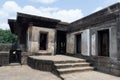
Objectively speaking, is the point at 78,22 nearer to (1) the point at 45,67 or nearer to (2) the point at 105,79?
(1) the point at 45,67

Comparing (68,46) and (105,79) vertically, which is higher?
(68,46)

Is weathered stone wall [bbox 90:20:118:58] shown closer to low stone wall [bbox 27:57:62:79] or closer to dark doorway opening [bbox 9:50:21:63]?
low stone wall [bbox 27:57:62:79]

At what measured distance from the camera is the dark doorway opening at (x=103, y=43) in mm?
7756

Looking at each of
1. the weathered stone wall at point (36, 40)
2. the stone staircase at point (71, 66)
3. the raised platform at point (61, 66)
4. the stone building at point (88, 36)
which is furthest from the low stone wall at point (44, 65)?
the stone building at point (88, 36)

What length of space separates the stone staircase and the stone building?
2.12 feet

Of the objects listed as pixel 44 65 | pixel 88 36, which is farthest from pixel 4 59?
pixel 88 36

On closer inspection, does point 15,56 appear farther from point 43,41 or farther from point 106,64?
point 106,64

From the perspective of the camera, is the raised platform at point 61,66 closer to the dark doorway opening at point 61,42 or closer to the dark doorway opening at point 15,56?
the dark doorway opening at point 15,56

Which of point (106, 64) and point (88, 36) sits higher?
point (88, 36)

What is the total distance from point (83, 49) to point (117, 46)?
10.0ft

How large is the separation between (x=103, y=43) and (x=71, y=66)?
238 centimetres

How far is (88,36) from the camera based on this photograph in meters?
8.95

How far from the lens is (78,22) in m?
10.5

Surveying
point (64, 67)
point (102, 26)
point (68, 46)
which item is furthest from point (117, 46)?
point (68, 46)
